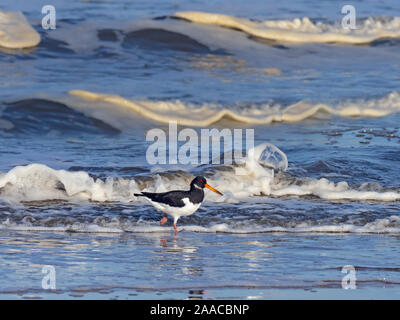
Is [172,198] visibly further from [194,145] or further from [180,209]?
[194,145]

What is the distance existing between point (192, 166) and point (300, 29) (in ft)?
33.7

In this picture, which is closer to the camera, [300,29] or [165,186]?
[165,186]

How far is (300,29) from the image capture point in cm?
1992

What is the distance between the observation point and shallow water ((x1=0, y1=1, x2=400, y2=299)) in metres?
6.62

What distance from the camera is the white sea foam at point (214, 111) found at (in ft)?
45.8

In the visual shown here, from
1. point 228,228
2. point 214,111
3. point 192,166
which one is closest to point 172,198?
point 228,228

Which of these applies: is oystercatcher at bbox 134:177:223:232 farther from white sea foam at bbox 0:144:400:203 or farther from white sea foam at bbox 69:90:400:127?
white sea foam at bbox 69:90:400:127

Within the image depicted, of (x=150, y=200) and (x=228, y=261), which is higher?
(x=150, y=200)

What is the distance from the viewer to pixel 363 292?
6.07 meters

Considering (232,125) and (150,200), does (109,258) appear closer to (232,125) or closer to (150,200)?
(150,200)

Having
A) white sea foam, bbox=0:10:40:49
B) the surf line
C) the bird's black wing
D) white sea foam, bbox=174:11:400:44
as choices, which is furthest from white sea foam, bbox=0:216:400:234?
white sea foam, bbox=174:11:400:44

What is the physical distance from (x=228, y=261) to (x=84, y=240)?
58.5 inches

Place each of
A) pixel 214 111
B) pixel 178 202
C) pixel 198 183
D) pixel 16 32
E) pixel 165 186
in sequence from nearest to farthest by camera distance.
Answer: pixel 178 202, pixel 198 183, pixel 165 186, pixel 214 111, pixel 16 32
